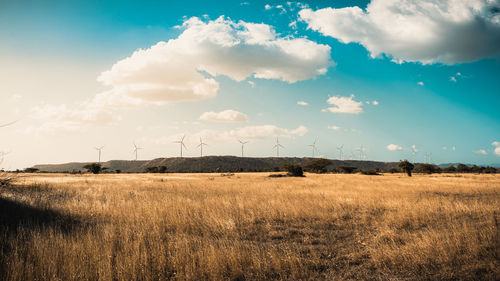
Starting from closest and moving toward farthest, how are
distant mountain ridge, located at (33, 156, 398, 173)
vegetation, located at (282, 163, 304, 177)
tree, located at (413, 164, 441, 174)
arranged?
vegetation, located at (282, 163, 304, 177), tree, located at (413, 164, 441, 174), distant mountain ridge, located at (33, 156, 398, 173)

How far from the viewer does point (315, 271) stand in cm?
581

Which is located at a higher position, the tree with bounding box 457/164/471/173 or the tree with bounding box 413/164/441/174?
the tree with bounding box 413/164/441/174

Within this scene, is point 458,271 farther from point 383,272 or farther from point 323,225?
point 323,225

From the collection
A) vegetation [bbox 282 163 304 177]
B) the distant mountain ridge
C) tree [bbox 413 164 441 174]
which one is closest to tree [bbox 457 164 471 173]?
tree [bbox 413 164 441 174]

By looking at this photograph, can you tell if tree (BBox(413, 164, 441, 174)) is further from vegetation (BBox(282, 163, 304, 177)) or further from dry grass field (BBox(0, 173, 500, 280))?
dry grass field (BBox(0, 173, 500, 280))

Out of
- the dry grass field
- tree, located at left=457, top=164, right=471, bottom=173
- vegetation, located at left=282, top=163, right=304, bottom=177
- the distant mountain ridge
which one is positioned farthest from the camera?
the distant mountain ridge

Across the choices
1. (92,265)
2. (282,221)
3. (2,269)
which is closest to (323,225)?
(282,221)

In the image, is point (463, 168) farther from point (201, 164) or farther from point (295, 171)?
point (201, 164)

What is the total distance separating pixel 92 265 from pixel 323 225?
820cm

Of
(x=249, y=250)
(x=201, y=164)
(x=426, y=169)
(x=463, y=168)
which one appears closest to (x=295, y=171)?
(x=426, y=169)

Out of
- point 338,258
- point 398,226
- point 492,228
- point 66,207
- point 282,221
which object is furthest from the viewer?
point 66,207

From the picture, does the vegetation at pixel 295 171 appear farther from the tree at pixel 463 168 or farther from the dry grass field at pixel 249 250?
the tree at pixel 463 168

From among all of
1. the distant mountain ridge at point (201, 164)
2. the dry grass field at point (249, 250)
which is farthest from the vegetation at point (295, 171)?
the distant mountain ridge at point (201, 164)

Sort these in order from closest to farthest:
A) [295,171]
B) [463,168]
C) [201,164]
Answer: [295,171] < [463,168] < [201,164]
